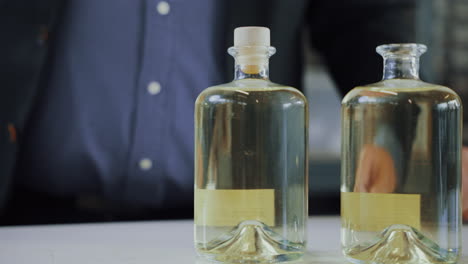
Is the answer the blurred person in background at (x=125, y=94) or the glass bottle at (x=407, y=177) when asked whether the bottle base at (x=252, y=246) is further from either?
the blurred person in background at (x=125, y=94)

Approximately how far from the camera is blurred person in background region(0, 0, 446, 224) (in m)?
1.20

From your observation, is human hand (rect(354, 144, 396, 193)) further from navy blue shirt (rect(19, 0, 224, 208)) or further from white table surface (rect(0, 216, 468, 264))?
navy blue shirt (rect(19, 0, 224, 208))

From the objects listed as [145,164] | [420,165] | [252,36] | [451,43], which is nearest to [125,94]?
[145,164]

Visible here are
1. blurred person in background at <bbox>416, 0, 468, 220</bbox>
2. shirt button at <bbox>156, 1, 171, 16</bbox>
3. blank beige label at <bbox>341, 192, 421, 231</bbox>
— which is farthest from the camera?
blurred person in background at <bbox>416, 0, 468, 220</bbox>

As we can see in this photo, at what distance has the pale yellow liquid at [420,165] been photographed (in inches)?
24.2

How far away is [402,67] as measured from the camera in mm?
647

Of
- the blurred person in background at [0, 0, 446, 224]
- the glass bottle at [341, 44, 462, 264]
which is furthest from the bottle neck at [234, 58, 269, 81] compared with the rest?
the blurred person in background at [0, 0, 446, 224]

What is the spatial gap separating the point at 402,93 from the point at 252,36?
162 millimetres

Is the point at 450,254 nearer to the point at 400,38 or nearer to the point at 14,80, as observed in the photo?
the point at 400,38

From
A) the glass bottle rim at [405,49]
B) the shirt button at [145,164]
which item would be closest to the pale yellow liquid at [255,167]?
the glass bottle rim at [405,49]

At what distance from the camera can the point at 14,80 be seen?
3.78 feet

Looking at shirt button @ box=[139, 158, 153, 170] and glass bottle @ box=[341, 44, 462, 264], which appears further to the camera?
shirt button @ box=[139, 158, 153, 170]

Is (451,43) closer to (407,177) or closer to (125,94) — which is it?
(125,94)

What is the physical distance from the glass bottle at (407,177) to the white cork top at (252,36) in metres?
0.12
